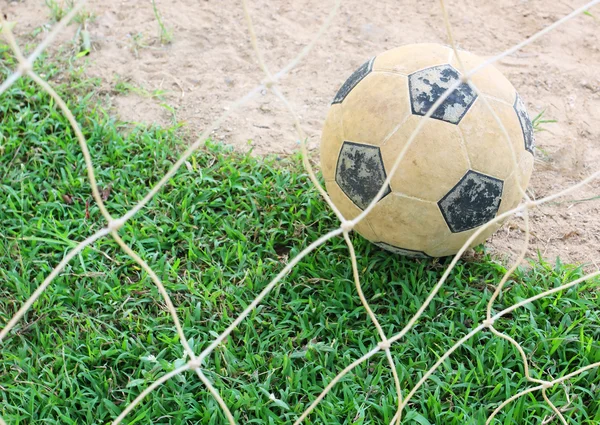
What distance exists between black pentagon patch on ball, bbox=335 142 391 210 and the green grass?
367 mm

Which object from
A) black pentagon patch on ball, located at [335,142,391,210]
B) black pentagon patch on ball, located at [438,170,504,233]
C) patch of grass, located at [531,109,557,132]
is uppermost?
black pentagon patch on ball, located at [335,142,391,210]

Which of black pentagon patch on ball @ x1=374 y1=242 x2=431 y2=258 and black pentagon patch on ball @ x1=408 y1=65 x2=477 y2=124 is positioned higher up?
black pentagon patch on ball @ x1=408 y1=65 x2=477 y2=124

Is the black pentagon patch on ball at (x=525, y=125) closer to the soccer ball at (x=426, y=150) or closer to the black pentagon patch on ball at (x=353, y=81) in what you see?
the soccer ball at (x=426, y=150)

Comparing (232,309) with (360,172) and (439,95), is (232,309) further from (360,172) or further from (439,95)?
(439,95)

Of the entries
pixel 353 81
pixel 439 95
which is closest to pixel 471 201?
pixel 439 95

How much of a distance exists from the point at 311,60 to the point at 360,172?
1.37m

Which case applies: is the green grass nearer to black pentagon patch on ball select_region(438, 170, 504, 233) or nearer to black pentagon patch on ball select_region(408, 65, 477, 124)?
black pentagon patch on ball select_region(438, 170, 504, 233)

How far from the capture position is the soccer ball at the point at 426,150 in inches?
70.0

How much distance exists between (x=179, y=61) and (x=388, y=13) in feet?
3.78

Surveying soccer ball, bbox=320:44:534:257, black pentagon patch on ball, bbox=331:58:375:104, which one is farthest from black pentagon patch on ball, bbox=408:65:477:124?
black pentagon patch on ball, bbox=331:58:375:104

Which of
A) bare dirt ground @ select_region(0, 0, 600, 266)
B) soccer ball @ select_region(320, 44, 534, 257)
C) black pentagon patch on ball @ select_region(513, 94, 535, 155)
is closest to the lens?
soccer ball @ select_region(320, 44, 534, 257)

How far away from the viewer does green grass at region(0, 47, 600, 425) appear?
1821mm

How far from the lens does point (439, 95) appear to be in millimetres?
1797

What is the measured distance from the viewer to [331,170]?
77.2 inches
